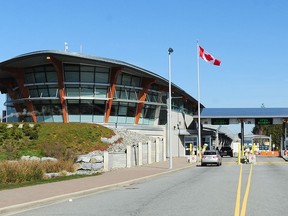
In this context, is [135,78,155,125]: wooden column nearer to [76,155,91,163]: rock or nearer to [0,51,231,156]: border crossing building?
[0,51,231,156]: border crossing building

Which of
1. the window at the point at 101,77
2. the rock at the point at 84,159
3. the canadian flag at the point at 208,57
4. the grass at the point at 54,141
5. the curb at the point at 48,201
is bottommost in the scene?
the curb at the point at 48,201

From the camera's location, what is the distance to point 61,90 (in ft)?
179

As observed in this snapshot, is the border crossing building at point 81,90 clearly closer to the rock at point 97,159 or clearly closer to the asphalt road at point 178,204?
the rock at point 97,159

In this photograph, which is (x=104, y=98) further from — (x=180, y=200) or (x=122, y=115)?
(x=180, y=200)

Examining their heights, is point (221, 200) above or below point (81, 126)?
below

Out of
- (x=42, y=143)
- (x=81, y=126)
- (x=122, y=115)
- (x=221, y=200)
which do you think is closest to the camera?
(x=221, y=200)

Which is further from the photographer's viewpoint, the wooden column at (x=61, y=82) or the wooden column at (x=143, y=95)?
the wooden column at (x=143, y=95)

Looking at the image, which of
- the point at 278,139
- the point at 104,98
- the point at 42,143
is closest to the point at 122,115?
the point at 104,98

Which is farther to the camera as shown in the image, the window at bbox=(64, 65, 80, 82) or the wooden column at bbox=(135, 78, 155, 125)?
the wooden column at bbox=(135, 78, 155, 125)

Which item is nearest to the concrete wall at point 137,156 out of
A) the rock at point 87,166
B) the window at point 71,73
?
the rock at point 87,166

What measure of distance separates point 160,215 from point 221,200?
12.4 ft

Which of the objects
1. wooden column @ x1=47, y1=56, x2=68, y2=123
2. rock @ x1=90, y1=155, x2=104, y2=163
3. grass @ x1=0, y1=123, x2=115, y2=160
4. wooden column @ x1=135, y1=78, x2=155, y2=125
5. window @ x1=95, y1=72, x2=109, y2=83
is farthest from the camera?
wooden column @ x1=135, y1=78, x2=155, y2=125

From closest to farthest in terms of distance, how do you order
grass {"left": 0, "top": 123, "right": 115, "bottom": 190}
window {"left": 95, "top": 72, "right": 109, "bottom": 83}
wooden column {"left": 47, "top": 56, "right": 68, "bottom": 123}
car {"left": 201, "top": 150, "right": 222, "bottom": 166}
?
grass {"left": 0, "top": 123, "right": 115, "bottom": 190}, car {"left": 201, "top": 150, "right": 222, "bottom": 166}, wooden column {"left": 47, "top": 56, "right": 68, "bottom": 123}, window {"left": 95, "top": 72, "right": 109, "bottom": 83}

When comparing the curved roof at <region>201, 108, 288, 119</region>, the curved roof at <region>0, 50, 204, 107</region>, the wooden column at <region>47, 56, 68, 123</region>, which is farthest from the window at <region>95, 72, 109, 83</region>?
the curved roof at <region>201, 108, 288, 119</region>
